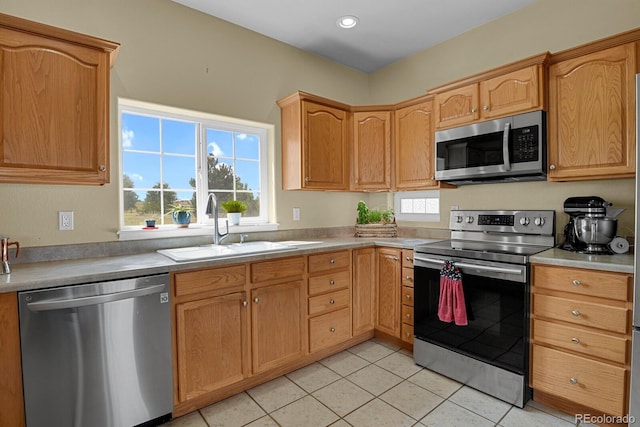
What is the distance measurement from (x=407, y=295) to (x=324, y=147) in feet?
4.86

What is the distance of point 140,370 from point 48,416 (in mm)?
385

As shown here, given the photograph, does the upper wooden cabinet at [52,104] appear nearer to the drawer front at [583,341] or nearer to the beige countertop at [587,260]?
the beige countertop at [587,260]

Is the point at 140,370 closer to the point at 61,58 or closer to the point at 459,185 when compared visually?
the point at 61,58

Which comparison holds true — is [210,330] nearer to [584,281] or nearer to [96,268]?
[96,268]

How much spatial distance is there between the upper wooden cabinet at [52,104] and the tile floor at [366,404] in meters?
1.54

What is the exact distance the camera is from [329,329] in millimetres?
2596

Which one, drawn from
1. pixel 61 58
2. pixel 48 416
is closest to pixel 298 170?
pixel 61 58

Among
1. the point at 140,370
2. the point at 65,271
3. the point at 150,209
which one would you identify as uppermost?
the point at 150,209

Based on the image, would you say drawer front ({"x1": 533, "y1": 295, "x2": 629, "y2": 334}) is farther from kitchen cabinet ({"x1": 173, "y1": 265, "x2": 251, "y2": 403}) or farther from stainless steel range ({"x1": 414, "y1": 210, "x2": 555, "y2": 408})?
kitchen cabinet ({"x1": 173, "y1": 265, "x2": 251, "y2": 403})

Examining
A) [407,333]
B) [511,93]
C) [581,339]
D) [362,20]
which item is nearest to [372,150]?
[362,20]

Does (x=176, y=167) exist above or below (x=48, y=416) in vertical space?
above

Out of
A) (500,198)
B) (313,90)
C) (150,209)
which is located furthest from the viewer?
(313,90)

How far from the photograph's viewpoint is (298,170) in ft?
9.39

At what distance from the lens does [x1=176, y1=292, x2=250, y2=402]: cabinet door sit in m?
1.87
